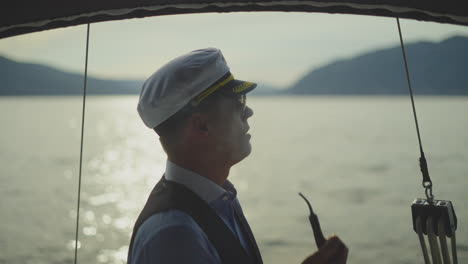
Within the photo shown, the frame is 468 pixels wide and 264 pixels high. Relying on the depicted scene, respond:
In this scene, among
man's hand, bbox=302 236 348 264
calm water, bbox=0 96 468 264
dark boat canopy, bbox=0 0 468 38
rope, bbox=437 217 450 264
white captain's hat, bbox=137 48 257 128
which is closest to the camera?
man's hand, bbox=302 236 348 264

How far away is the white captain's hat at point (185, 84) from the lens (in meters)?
1.71

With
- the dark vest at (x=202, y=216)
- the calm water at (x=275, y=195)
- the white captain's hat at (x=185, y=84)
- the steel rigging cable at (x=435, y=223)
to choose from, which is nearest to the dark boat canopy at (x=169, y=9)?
the steel rigging cable at (x=435, y=223)

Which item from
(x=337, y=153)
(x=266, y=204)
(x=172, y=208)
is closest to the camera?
(x=172, y=208)

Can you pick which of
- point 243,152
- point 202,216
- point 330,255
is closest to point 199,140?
point 243,152

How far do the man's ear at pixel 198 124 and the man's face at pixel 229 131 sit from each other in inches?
0.7

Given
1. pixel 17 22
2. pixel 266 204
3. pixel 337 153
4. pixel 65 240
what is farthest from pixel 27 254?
pixel 337 153

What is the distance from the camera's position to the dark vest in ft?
5.19

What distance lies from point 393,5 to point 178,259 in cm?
121

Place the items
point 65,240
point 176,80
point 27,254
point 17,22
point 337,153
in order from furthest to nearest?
point 337,153 → point 65,240 → point 27,254 → point 17,22 → point 176,80

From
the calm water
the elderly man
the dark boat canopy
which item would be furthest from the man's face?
the calm water

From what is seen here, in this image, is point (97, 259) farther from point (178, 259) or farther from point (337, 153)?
point (337, 153)

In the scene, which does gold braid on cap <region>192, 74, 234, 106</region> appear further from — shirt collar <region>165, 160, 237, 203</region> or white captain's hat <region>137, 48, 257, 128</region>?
shirt collar <region>165, 160, 237, 203</region>

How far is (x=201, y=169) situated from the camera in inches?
68.3

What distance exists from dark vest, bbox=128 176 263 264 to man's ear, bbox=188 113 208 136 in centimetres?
18
